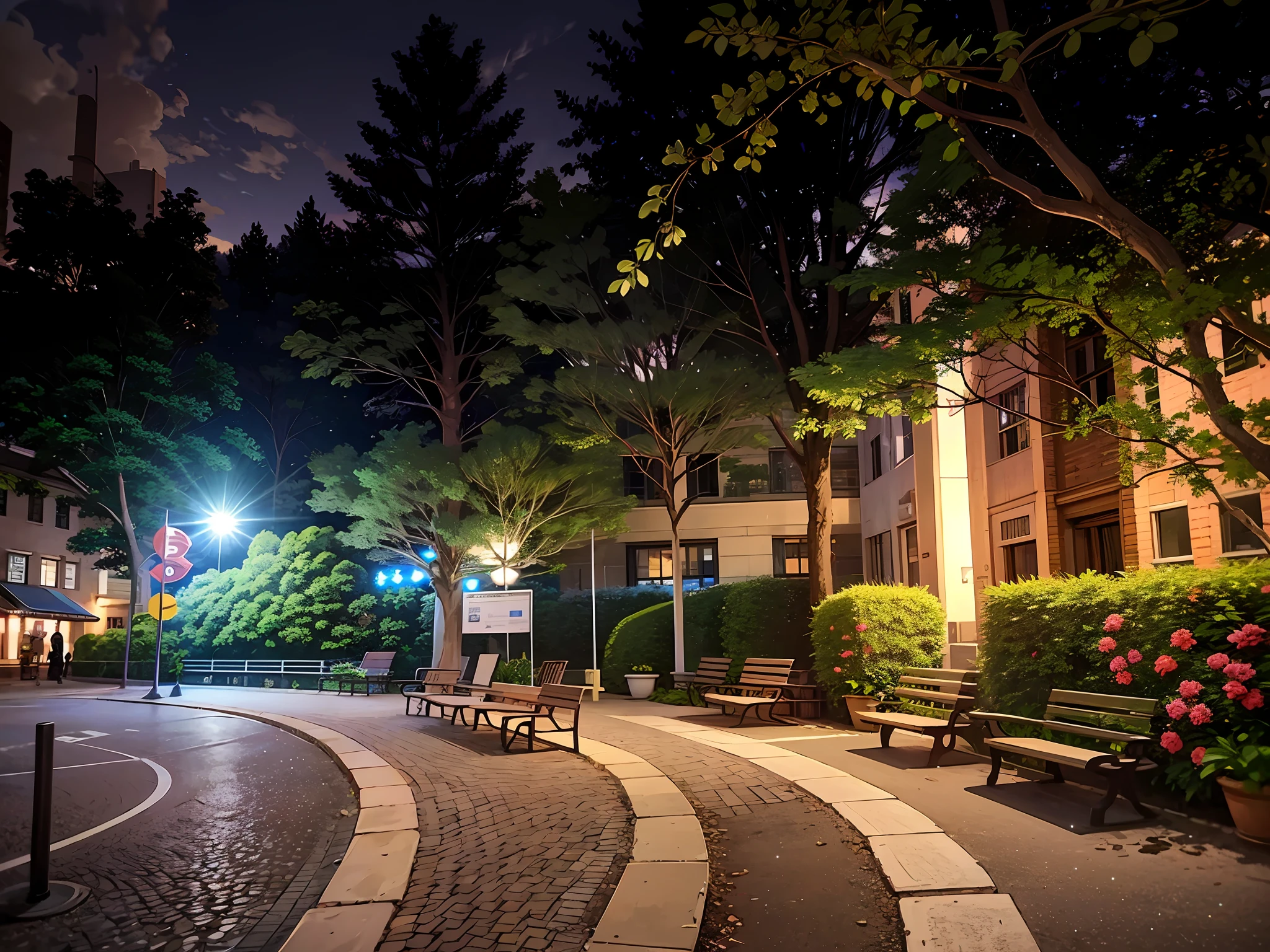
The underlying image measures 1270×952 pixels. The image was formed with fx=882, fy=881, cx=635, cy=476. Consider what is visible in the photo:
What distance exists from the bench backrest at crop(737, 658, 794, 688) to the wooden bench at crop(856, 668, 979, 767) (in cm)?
257

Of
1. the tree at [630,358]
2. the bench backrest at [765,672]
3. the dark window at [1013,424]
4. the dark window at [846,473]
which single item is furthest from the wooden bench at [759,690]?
the dark window at [846,473]

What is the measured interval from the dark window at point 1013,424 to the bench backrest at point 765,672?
23.5 ft

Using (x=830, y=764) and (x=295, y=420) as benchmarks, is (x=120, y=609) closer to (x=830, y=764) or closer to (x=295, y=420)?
(x=295, y=420)

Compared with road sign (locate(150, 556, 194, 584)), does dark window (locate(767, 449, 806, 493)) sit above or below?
above

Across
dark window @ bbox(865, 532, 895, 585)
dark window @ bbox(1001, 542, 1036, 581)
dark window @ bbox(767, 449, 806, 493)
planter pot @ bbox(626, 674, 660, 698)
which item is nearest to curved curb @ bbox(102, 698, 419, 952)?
planter pot @ bbox(626, 674, 660, 698)

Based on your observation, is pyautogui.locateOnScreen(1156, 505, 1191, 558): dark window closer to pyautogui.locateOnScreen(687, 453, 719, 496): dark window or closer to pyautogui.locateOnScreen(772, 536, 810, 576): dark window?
pyautogui.locateOnScreen(772, 536, 810, 576): dark window

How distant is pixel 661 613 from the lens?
74.0ft

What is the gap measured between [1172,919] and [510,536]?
A: 18799 mm

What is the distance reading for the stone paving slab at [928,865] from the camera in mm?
5387

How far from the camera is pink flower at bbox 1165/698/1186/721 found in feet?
22.1

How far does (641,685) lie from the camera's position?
2042 centimetres

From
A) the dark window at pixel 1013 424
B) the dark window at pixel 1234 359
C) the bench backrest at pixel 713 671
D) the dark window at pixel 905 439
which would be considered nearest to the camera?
the dark window at pixel 1234 359

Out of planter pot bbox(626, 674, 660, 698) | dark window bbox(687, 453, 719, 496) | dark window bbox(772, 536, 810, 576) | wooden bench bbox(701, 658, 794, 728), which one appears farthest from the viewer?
dark window bbox(687, 453, 719, 496)

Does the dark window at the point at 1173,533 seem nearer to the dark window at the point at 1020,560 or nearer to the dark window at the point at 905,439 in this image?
the dark window at the point at 1020,560
